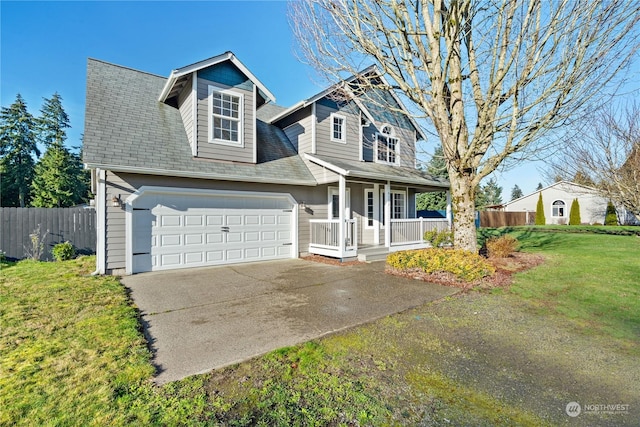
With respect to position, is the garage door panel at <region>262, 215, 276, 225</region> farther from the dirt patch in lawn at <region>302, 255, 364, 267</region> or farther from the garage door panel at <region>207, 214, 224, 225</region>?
the dirt patch in lawn at <region>302, 255, 364, 267</region>

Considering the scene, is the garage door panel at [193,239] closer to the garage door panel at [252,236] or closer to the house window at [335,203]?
the garage door panel at [252,236]

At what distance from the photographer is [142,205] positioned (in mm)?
7875

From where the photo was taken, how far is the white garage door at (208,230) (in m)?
7.95

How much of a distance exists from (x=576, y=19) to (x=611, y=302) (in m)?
5.97

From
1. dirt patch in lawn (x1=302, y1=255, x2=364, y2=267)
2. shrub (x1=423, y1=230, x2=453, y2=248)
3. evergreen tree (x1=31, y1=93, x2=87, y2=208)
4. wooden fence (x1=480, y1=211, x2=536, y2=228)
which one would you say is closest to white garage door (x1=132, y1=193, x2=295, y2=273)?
dirt patch in lawn (x1=302, y1=255, x2=364, y2=267)

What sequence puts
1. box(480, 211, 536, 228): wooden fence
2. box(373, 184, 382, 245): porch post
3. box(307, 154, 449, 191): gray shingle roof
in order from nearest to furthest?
1. box(307, 154, 449, 191): gray shingle roof
2. box(373, 184, 382, 245): porch post
3. box(480, 211, 536, 228): wooden fence

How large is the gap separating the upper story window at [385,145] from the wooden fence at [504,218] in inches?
705

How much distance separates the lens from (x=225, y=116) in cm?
948

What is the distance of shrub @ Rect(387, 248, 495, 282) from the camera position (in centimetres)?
673

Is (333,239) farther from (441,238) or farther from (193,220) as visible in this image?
(193,220)

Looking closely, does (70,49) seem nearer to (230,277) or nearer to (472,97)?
(230,277)

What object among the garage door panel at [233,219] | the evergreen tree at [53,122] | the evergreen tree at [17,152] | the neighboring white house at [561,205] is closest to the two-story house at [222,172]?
the garage door panel at [233,219]

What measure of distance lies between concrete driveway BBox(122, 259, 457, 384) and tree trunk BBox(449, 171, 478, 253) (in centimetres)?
218
